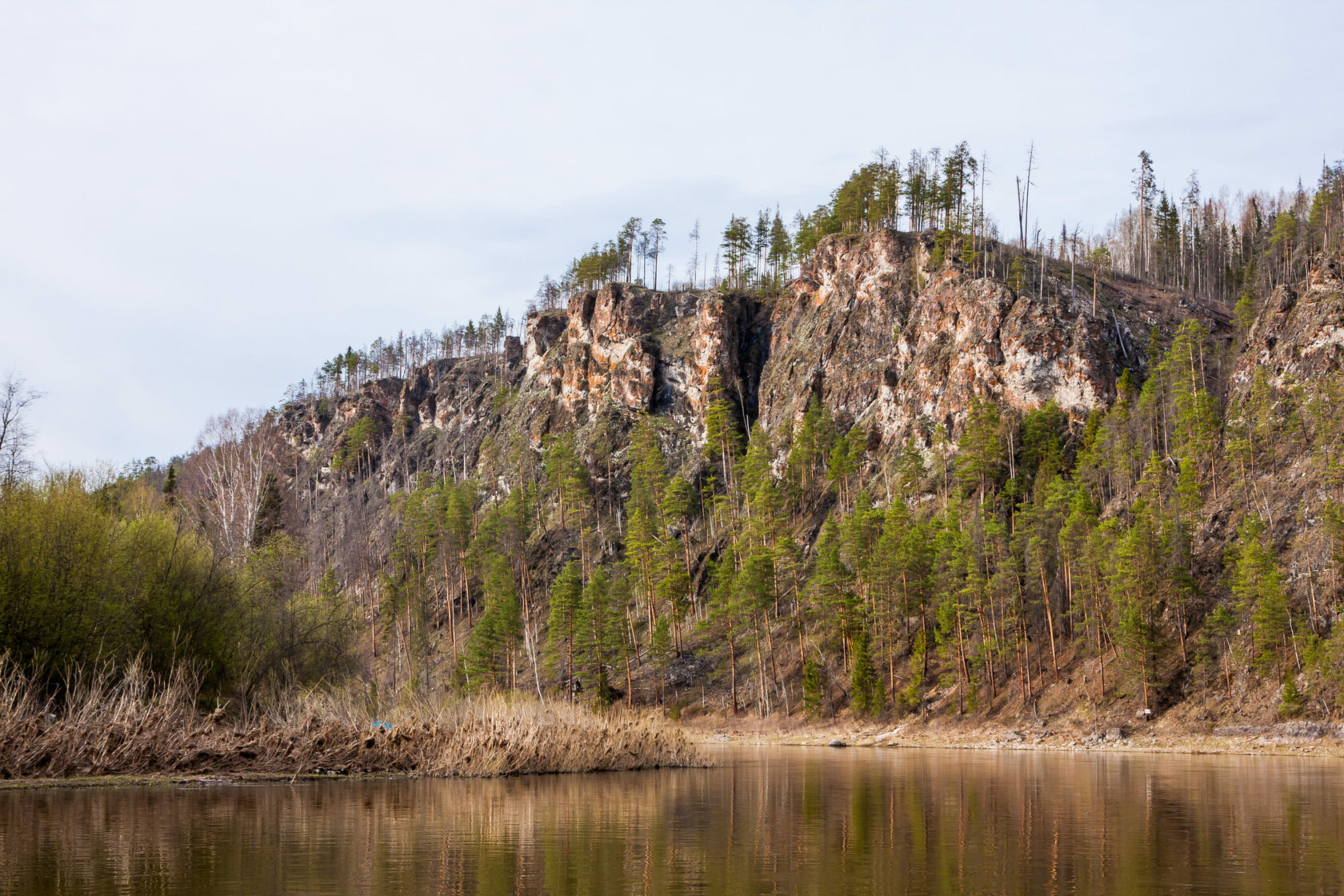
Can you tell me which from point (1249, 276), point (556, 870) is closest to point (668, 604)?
point (1249, 276)

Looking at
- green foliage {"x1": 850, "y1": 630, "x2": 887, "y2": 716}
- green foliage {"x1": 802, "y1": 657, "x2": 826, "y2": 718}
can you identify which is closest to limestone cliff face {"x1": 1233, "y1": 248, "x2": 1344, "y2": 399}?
green foliage {"x1": 850, "y1": 630, "x2": 887, "y2": 716}

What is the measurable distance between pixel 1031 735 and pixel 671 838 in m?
53.6

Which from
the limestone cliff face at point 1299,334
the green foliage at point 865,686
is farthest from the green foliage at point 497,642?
the limestone cliff face at point 1299,334

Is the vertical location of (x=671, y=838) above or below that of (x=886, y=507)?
below

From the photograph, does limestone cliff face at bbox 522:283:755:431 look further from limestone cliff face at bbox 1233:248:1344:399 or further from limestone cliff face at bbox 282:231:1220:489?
limestone cliff face at bbox 1233:248:1344:399

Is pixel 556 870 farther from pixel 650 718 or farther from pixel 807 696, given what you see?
pixel 807 696


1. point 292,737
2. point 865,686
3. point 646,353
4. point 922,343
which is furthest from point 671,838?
point 646,353

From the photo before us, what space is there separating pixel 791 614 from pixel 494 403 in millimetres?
80953

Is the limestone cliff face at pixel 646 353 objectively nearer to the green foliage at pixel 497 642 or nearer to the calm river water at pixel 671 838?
the green foliage at pixel 497 642

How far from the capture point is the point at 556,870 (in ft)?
49.7

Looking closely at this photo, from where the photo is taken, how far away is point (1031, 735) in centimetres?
6575

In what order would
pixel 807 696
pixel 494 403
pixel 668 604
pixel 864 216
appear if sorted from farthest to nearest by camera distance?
pixel 494 403, pixel 864 216, pixel 668 604, pixel 807 696

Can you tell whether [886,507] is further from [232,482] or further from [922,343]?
[232,482]

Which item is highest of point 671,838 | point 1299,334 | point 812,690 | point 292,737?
point 1299,334
